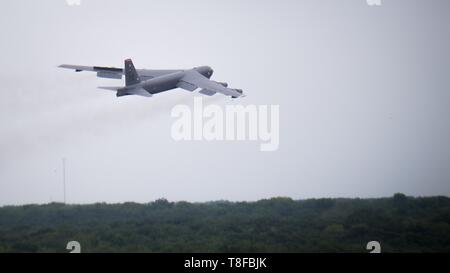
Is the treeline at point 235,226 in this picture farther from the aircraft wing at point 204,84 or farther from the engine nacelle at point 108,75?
the engine nacelle at point 108,75

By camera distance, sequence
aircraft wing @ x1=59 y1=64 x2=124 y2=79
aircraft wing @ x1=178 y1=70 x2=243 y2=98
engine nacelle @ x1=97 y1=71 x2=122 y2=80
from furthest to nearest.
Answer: engine nacelle @ x1=97 y1=71 x2=122 y2=80, aircraft wing @ x1=178 y1=70 x2=243 y2=98, aircraft wing @ x1=59 y1=64 x2=124 y2=79

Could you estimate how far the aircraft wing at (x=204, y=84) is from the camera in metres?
26.9

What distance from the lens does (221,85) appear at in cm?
2856

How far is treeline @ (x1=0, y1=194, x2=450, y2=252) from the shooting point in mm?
26938

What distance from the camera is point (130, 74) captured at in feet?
91.4

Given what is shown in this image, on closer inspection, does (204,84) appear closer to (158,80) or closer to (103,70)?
(158,80)

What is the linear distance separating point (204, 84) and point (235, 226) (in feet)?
23.2

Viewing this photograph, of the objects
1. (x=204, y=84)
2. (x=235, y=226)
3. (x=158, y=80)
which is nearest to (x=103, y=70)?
(x=158, y=80)

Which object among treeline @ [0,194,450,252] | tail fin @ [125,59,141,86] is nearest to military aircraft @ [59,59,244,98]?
tail fin @ [125,59,141,86]

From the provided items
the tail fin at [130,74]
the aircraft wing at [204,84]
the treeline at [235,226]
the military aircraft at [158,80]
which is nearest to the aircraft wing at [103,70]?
the military aircraft at [158,80]

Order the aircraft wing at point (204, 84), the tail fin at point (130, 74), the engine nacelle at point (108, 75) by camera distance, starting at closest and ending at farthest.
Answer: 1. the aircraft wing at point (204, 84)
2. the engine nacelle at point (108, 75)
3. the tail fin at point (130, 74)

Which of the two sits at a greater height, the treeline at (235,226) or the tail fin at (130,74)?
the tail fin at (130,74)

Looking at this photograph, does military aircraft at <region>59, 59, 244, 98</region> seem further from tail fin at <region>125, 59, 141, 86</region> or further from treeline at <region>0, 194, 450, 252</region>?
treeline at <region>0, 194, 450, 252</region>
